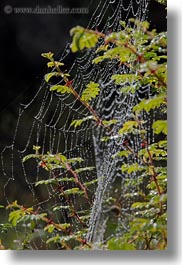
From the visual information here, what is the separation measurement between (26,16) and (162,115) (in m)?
0.50

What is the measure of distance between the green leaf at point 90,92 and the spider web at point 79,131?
0.03 meters

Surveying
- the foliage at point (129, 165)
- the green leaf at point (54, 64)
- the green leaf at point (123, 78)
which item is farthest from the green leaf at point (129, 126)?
the green leaf at point (54, 64)

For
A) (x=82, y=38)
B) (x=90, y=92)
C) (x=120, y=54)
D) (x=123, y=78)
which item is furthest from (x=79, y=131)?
(x=82, y=38)

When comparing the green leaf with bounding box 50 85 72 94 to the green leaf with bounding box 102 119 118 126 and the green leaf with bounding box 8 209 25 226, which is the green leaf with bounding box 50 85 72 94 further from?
the green leaf with bounding box 8 209 25 226

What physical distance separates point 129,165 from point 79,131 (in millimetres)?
238

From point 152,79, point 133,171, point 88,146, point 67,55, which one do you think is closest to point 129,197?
point 133,171

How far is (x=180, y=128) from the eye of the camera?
148cm

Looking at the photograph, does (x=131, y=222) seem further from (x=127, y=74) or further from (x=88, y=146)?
(x=127, y=74)

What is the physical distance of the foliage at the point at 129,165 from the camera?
4.56ft

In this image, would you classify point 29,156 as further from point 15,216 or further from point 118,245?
point 118,245

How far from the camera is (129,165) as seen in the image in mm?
1476

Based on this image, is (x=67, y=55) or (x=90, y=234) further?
(x=67, y=55)

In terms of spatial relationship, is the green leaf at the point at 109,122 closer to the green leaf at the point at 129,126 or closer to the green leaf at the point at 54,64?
the green leaf at the point at 129,126

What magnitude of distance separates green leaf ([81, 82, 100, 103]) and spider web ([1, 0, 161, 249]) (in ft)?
0.09
